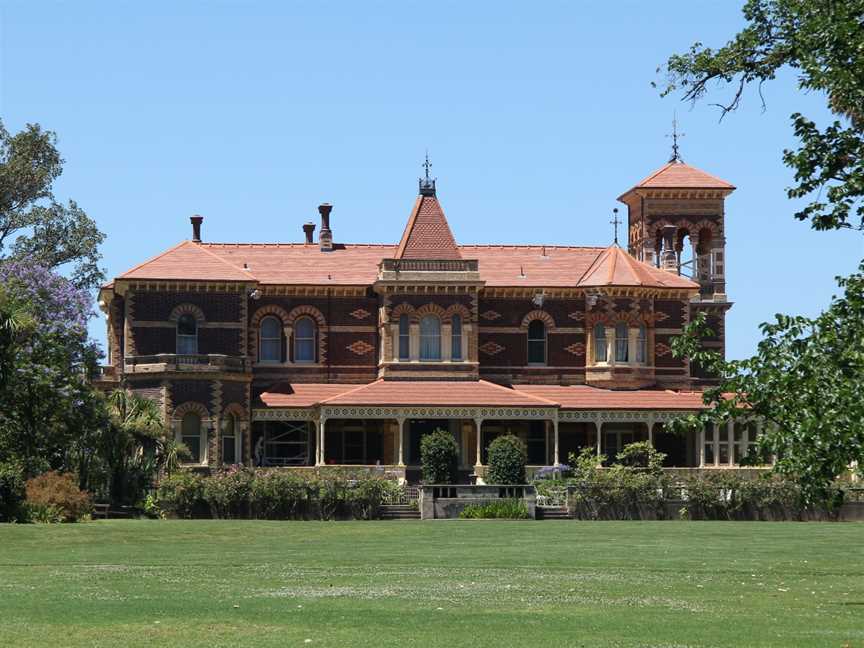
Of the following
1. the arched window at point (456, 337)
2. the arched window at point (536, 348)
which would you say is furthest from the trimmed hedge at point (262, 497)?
the arched window at point (536, 348)

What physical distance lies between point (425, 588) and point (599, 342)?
1507 inches

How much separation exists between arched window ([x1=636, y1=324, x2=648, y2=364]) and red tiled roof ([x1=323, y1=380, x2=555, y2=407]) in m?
4.51

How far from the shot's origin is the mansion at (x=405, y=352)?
5575 centimetres

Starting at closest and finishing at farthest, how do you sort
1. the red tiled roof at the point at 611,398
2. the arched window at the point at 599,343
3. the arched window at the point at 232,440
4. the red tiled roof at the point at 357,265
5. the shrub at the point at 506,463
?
the shrub at the point at 506,463
the arched window at the point at 232,440
the red tiled roof at the point at 611,398
the red tiled roof at the point at 357,265
the arched window at the point at 599,343

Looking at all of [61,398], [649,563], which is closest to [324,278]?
[61,398]

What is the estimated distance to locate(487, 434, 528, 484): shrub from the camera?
168ft

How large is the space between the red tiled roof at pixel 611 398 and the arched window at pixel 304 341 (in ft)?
23.9

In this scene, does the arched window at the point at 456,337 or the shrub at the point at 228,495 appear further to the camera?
the arched window at the point at 456,337

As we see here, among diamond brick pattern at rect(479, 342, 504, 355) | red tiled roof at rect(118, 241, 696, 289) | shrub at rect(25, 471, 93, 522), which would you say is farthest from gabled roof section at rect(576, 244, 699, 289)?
shrub at rect(25, 471, 93, 522)

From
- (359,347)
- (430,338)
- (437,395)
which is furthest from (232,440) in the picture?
(430,338)

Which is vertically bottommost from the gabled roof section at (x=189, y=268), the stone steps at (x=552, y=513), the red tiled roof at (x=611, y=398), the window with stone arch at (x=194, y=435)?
the stone steps at (x=552, y=513)

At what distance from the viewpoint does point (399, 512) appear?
151 ft

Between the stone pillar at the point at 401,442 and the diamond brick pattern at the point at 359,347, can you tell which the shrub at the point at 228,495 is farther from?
the diamond brick pattern at the point at 359,347

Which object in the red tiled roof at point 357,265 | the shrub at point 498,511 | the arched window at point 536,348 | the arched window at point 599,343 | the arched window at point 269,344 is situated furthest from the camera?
the arched window at point 536,348
